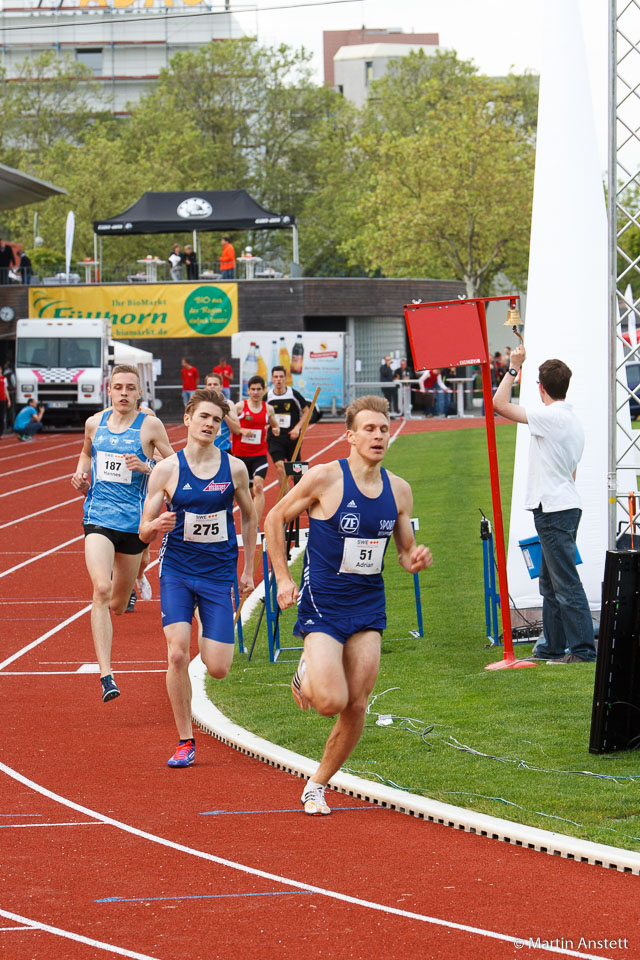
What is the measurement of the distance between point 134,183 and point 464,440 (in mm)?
35625

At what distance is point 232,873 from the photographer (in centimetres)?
590

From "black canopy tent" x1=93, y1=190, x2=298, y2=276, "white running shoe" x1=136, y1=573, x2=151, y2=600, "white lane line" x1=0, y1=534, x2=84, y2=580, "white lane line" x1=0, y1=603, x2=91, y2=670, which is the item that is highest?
"black canopy tent" x1=93, y1=190, x2=298, y2=276

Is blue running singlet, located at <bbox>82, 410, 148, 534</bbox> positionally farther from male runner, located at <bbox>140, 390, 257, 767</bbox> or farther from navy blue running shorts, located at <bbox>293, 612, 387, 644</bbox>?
navy blue running shorts, located at <bbox>293, 612, 387, 644</bbox>

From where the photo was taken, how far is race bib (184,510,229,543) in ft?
25.8

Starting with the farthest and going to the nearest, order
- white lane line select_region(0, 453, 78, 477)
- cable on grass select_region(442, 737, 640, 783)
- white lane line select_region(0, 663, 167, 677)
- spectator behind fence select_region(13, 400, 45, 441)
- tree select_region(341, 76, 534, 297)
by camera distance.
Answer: tree select_region(341, 76, 534, 297), spectator behind fence select_region(13, 400, 45, 441), white lane line select_region(0, 453, 78, 477), white lane line select_region(0, 663, 167, 677), cable on grass select_region(442, 737, 640, 783)

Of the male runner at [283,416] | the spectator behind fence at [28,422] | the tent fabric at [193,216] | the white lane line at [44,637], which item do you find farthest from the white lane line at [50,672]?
the tent fabric at [193,216]

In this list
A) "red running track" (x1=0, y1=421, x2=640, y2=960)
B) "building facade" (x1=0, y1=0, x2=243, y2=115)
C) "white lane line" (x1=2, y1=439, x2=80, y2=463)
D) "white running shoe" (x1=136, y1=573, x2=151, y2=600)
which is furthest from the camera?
"building facade" (x1=0, y1=0, x2=243, y2=115)

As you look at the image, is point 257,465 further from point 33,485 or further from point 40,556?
point 33,485

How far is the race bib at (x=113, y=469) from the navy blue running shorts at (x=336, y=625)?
327 centimetres

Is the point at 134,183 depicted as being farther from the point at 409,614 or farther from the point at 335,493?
the point at 335,493

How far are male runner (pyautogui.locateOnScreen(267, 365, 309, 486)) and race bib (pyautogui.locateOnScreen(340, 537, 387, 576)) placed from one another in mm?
10856

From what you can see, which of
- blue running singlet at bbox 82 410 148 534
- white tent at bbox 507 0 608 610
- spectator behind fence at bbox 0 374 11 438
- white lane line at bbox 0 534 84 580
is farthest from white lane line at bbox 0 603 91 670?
spectator behind fence at bbox 0 374 11 438

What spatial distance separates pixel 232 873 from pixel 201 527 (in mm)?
2487

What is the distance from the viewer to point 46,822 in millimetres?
6812
